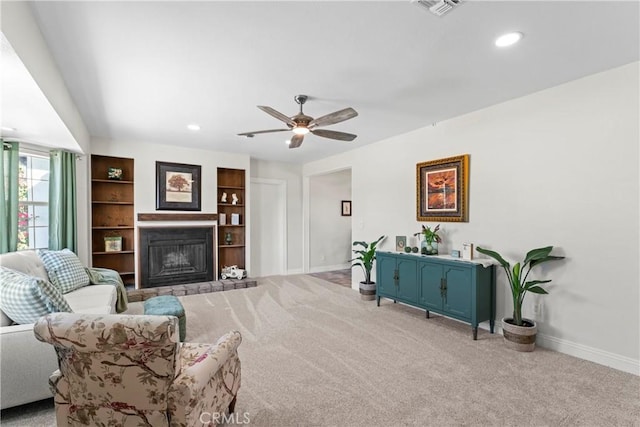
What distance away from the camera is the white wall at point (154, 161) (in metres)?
5.14

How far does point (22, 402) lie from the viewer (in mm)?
2004

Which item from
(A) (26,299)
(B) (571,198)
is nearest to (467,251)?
(B) (571,198)

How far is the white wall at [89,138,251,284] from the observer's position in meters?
5.14

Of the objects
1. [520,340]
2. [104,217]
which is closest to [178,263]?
[104,217]

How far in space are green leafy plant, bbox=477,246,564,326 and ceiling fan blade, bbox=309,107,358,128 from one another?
2.03 meters

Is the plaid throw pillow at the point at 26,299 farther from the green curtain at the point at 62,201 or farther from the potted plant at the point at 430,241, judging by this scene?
the potted plant at the point at 430,241

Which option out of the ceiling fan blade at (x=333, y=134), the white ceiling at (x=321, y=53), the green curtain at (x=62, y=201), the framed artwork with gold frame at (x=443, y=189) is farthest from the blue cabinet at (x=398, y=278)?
the green curtain at (x=62, y=201)

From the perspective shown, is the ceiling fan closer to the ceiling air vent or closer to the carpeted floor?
the ceiling air vent

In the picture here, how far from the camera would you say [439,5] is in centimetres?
181

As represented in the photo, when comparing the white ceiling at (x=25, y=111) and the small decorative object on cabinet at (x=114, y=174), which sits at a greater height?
the white ceiling at (x=25, y=111)

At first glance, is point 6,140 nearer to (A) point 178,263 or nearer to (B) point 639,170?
(A) point 178,263

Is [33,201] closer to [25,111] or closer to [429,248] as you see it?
[25,111]

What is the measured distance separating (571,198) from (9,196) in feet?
19.3

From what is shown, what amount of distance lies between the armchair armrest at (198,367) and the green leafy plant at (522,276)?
2704 mm
